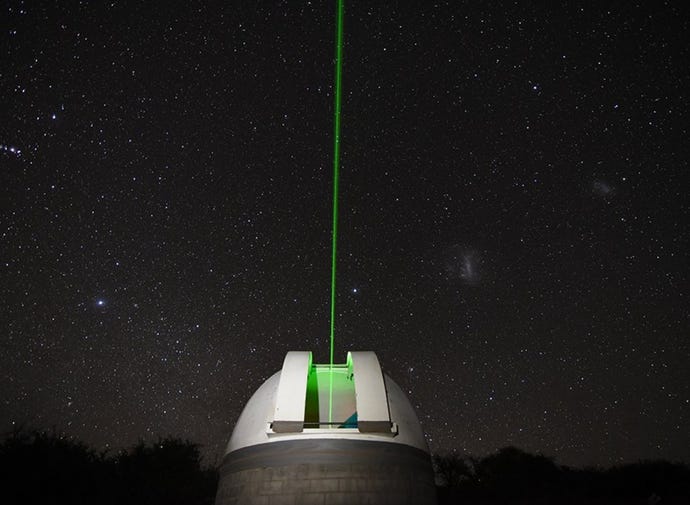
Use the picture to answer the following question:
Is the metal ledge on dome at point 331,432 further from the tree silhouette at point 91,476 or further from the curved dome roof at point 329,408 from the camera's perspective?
the tree silhouette at point 91,476

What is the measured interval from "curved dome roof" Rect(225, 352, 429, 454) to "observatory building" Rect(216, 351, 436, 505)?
2 centimetres

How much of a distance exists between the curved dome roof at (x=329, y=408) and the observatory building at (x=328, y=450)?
16mm

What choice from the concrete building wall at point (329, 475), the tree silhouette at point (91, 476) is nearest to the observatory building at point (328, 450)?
the concrete building wall at point (329, 475)

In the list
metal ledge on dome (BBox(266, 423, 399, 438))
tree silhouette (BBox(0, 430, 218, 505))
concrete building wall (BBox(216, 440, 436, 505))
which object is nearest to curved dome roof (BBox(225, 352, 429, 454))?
metal ledge on dome (BBox(266, 423, 399, 438))

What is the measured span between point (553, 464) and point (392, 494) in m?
42.1

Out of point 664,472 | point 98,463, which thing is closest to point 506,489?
point 664,472

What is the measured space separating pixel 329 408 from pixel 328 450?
3.66ft

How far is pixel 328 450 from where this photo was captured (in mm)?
8703

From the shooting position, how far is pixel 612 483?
40000 mm

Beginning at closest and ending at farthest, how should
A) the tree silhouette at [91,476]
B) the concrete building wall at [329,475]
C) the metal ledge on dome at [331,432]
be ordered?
the concrete building wall at [329,475], the metal ledge on dome at [331,432], the tree silhouette at [91,476]

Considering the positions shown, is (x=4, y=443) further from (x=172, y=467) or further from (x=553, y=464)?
(x=553, y=464)

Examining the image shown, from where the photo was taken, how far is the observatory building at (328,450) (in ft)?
28.0

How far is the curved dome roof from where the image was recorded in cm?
897

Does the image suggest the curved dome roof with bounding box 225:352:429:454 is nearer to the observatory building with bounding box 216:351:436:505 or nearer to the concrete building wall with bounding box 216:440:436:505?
the observatory building with bounding box 216:351:436:505
